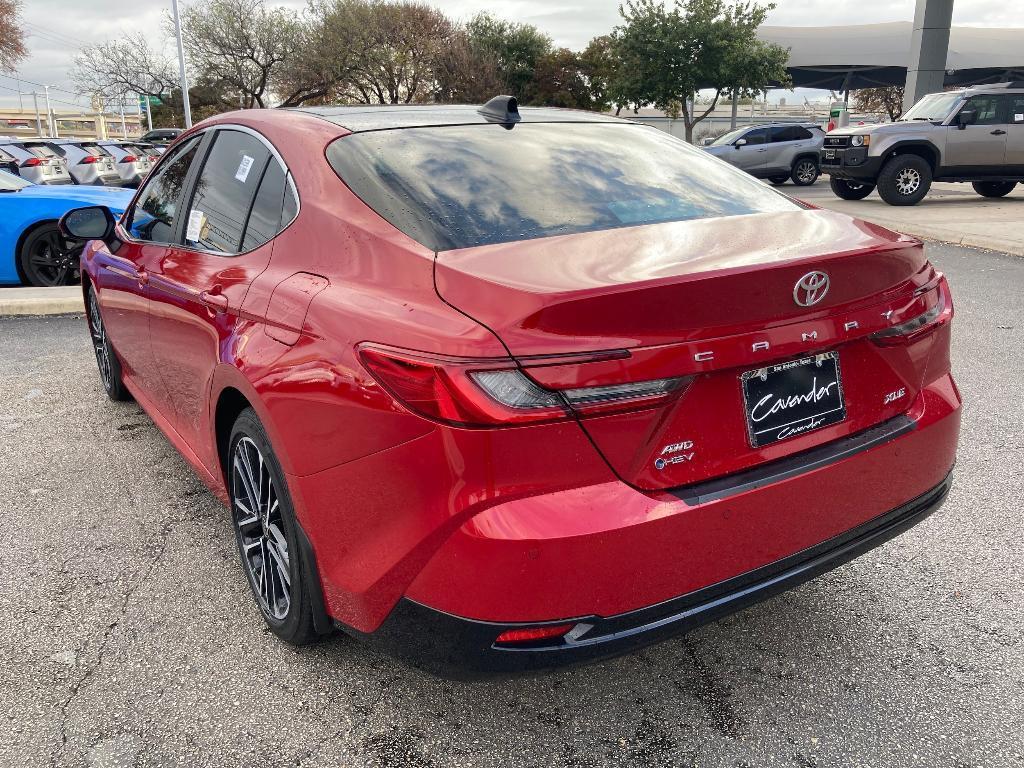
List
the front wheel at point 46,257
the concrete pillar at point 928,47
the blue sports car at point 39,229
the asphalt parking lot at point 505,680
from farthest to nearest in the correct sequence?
the concrete pillar at point 928,47, the front wheel at point 46,257, the blue sports car at point 39,229, the asphalt parking lot at point 505,680

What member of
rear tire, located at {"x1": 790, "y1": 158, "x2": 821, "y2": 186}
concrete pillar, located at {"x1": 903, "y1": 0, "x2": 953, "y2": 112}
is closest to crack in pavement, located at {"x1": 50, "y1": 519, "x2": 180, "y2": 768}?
concrete pillar, located at {"x1": 903, "y1": 0, "x2": 953, "y2": 112}

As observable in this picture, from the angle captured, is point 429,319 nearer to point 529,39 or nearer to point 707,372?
point 707,372

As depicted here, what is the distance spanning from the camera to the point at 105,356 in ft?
16.2

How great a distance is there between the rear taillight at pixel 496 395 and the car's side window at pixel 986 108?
53.7ft

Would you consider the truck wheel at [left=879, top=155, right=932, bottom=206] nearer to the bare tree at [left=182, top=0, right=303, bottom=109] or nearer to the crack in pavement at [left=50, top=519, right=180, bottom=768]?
the crack in pavement at [left=50, top=519, right=180, bottom=768]

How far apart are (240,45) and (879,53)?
41417 mm

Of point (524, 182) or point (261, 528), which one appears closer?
point (524, 182)

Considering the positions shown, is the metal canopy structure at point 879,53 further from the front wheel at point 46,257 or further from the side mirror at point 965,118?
the front wheel at point 46,257

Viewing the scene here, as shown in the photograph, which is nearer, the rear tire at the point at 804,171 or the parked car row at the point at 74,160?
the parked car row at the point at 74,160

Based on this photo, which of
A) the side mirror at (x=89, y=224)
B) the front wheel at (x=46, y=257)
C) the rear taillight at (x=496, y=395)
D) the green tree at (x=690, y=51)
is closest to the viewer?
the rear taillight at (x=496, y=395)

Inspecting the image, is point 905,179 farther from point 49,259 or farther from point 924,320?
point 924,320

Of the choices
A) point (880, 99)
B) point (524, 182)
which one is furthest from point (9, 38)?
point (880, 99)

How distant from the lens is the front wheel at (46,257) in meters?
8.11

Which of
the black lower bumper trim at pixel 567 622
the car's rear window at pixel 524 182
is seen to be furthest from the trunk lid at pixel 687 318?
the black lower bumper trim at pixel 567 622
